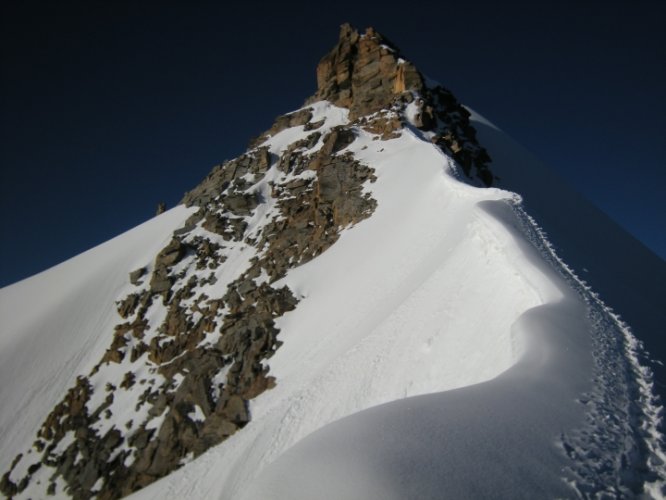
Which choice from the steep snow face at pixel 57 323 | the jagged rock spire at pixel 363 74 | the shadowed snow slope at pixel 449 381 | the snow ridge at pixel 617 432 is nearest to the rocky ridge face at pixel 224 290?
the jagged rock spire at pixel 363 74

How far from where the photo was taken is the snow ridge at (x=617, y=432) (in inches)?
138

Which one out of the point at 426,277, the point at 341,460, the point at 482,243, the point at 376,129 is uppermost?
the point at 376,129

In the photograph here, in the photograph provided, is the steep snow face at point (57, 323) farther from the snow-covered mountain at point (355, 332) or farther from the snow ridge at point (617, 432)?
the snow ridge at point (617, 432)

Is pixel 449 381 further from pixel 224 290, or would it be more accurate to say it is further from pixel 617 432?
pixel 224 290

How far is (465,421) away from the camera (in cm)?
381

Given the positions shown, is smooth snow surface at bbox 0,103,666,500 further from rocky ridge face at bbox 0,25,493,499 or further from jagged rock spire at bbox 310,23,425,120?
jagged rock spire at bbox 310,23,425,120

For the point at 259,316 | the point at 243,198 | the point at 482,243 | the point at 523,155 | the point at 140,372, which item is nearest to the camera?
the point at 482,243

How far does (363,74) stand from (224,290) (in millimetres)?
32223

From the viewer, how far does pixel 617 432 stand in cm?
412

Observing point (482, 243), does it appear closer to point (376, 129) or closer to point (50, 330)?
point (376, 129)

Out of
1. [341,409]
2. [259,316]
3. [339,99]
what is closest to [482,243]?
[341,409]

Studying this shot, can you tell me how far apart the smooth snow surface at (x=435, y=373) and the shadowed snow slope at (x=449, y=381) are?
0.03 metres

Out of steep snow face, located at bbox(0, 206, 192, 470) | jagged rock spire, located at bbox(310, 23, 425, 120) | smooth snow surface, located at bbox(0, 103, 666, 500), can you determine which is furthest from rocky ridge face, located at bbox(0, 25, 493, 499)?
smooth snow surface, located at bbox(0, 103, 666, 500)

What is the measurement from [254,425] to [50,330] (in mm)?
28024
